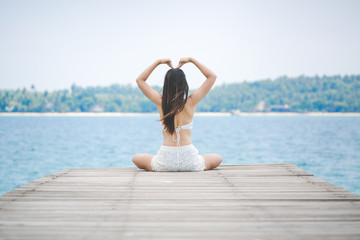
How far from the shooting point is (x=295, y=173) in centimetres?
362

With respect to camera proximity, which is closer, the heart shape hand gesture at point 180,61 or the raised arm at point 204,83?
the raised arm at point 204,83

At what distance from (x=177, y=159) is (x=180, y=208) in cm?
138

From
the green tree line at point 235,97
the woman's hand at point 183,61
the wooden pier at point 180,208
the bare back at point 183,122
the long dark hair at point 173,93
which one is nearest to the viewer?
the wooden pier at point 180,208

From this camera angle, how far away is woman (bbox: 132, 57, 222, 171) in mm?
3496

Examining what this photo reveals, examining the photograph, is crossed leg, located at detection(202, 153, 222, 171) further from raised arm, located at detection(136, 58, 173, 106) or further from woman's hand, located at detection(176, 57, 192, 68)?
woman's hand, located at detection(176, 57, 192, 68)

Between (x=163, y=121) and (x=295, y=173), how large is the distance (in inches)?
59.9

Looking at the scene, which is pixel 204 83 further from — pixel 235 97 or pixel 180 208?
pixel 235 97

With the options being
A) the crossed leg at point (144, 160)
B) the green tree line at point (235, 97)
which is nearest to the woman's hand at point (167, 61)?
the crossed leg at point (144, 160)

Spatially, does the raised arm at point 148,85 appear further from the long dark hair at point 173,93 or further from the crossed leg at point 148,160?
the crossed leg at point 148,160

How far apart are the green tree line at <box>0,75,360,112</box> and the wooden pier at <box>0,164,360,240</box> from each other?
62.7 metres

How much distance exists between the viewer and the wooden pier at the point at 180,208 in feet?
6.13

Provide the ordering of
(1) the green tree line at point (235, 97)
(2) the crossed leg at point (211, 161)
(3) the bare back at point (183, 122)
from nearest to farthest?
(3) the bare back at point (183, 122), (2) the crossed leg at point (211, 161), (1) the green tree line at point (235, 97)

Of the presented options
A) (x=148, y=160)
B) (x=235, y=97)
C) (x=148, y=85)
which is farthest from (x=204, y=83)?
(x=235, y=97)

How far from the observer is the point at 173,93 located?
3.51 meters
